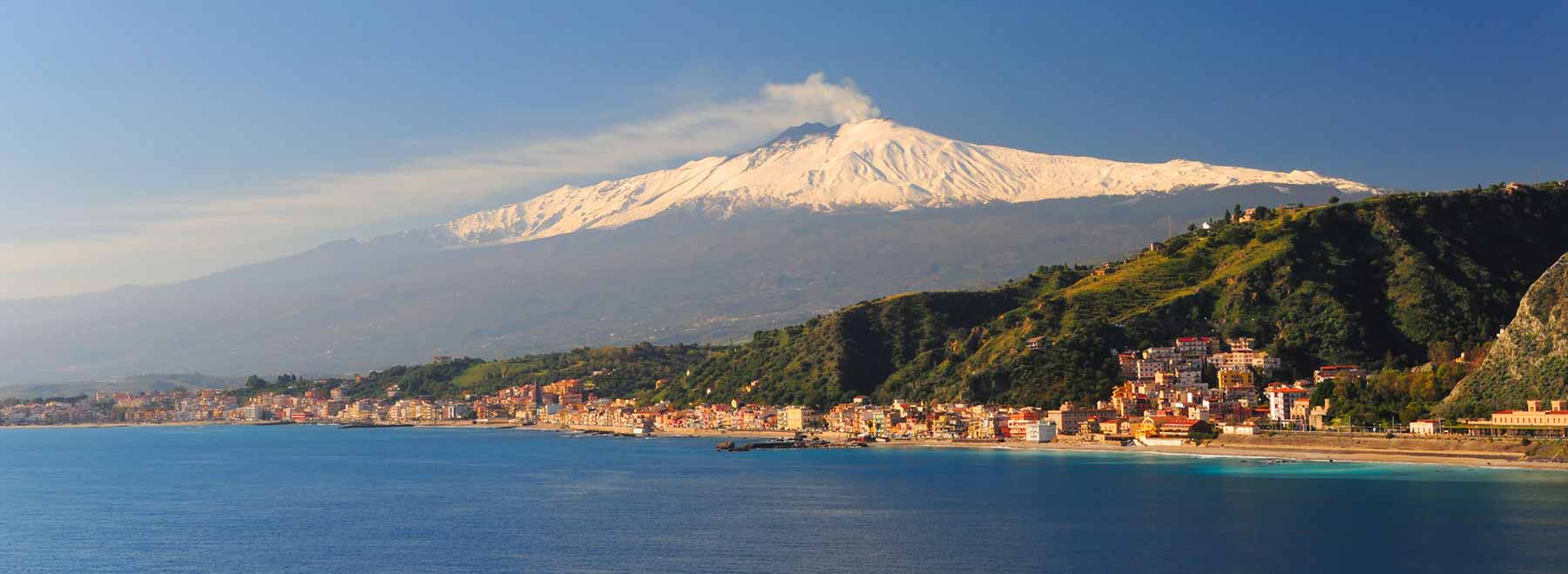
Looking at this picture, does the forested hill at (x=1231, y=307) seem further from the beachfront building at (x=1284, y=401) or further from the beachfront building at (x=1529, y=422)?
the beachfront building at (x=1529, y=422)

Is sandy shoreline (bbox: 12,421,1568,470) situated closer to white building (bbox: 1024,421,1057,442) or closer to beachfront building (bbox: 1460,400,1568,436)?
white building (bbox: 1024,421,1057,442)

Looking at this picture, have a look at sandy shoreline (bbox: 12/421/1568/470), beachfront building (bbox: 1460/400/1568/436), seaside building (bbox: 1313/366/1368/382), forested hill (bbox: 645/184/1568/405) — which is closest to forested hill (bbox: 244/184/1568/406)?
forested hill (bbox: 645/184/1568/405)

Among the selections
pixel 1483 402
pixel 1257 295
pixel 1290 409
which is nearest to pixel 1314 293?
pixel 1257 295

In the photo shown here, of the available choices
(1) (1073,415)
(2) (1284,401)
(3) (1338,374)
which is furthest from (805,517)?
(3) (1338,374)

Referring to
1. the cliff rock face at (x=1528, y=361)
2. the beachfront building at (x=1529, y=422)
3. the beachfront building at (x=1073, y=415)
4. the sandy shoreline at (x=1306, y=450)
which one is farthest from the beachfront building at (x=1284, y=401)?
the beachfront building at (x=1529, y=422)

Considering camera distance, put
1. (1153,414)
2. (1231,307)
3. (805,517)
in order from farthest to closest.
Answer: (1231,307) < (1153,414) < (805,517)

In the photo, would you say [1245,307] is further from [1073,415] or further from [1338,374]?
[1073,415]

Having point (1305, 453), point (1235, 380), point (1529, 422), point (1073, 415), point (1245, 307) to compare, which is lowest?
point (1305, 453)
